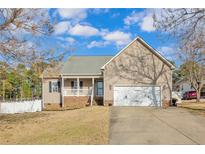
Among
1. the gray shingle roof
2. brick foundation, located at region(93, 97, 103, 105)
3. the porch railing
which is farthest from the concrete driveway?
the gray shingle roof

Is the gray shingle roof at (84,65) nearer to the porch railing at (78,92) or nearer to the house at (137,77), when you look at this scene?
the porch railing at (78,92)

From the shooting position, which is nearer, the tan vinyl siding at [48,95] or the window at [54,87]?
the tan vinyl siding at [48,95]

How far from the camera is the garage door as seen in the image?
32781 mm

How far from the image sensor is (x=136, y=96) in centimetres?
3297

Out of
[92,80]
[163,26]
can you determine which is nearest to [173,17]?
[163,26]

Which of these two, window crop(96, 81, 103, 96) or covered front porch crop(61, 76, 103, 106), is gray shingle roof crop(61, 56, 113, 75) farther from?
window crop(96, 81, 103, 96)

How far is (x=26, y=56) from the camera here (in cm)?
1969

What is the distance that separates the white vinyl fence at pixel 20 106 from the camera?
30.6m

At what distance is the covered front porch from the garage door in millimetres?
2568

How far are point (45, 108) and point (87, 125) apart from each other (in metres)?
17.4

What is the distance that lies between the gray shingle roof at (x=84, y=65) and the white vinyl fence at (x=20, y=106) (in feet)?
15.3

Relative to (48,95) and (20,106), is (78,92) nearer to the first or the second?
(48,95)

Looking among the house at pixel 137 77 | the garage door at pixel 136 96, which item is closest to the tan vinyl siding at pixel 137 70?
the house at pixel 137 77
